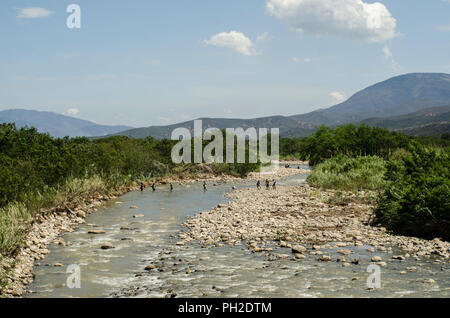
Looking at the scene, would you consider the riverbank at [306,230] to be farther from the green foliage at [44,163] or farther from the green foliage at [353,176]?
the green foliage at [44,163]

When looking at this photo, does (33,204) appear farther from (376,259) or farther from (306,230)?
(376,259)

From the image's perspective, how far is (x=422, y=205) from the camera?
62.8ft

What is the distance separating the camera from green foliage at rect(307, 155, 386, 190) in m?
37.8

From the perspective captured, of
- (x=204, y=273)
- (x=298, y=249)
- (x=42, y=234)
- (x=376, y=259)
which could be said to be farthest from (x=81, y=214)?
(x=376, y=259)

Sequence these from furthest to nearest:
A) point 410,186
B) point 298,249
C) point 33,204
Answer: point 33,204 < point 410,186 < point 298,249

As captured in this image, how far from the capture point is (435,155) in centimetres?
2519

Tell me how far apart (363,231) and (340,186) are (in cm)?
1897

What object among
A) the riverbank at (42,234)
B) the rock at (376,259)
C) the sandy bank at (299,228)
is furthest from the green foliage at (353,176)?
the riverbank at (42,234)

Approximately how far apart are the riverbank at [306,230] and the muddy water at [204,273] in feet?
2.06

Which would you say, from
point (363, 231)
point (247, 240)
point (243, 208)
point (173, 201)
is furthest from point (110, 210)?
point (363, 231)

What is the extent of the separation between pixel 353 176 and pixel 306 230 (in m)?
20.9

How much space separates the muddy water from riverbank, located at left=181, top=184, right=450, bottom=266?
63 centimetres
